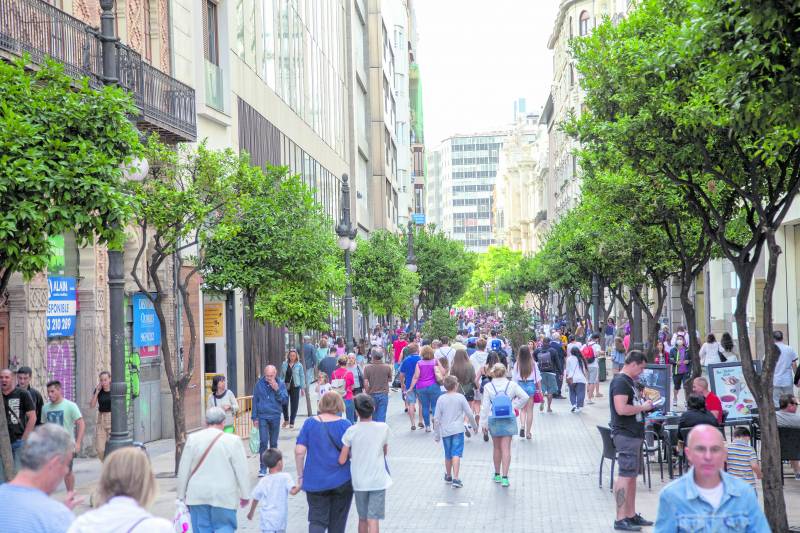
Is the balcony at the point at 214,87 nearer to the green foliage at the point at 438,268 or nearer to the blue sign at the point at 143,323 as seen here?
the blue sign at the point at 143,323

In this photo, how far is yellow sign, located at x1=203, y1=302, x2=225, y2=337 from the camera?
27578mm

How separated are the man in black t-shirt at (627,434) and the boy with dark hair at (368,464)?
103 inches

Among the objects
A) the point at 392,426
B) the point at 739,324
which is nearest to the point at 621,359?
the point at 392,426

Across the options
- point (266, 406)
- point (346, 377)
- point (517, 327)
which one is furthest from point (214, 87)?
point (517, 327)

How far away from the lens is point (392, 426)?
77.4 ft

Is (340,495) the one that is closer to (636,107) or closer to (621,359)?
(636,107)

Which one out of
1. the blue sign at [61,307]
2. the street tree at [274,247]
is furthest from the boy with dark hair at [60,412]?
the street tree at [274,247]

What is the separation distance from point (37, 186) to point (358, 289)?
35.0m

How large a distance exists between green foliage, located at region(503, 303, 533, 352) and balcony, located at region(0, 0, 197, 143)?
20.2 m

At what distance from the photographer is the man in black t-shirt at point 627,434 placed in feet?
36.6

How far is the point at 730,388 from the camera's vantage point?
642 inches

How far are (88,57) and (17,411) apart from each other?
663cm

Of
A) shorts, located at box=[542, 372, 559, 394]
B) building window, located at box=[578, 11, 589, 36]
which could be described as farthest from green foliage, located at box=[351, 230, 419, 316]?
building window, located at box=[578, 11, 589, 36]

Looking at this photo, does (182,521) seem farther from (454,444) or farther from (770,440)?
(454,444)
